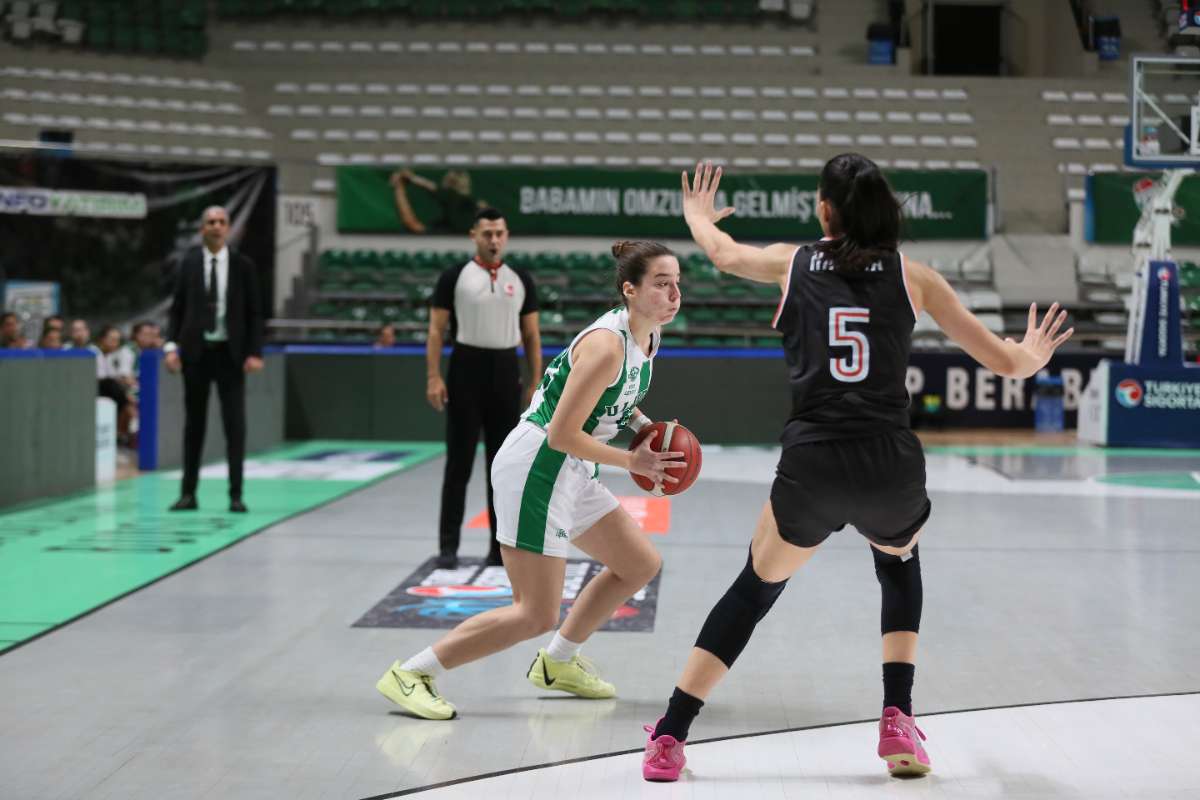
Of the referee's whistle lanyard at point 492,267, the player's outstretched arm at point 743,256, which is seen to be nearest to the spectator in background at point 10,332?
the referee's whistle lanyard at point 492,267

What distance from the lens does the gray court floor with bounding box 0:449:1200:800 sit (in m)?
3.39

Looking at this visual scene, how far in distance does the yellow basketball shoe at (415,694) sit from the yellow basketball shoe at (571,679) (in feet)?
1.19

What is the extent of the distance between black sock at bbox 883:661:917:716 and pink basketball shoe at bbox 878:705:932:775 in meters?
0.02

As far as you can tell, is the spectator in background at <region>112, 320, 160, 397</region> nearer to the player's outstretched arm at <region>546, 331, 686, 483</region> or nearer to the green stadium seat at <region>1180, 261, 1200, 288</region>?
the player's outstretched arm at <region>546, 331, 686, 483</region>

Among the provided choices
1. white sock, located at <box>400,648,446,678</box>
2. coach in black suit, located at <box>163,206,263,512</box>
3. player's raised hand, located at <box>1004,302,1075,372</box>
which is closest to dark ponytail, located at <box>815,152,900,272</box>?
player's raised hand, located at <box>1004,302,1075,372</box>

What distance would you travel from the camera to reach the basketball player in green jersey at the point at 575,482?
3580 mm

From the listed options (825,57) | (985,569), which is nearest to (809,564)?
(985,569)

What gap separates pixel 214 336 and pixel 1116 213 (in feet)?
50.7

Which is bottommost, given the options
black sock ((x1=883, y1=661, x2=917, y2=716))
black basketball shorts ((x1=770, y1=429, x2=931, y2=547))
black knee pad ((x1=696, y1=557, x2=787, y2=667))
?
black sock ((x1=883, y1=661, x2=917, y2=716))

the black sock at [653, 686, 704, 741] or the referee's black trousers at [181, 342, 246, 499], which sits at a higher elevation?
the referee's black trousers at [181, 342, 246, 499]

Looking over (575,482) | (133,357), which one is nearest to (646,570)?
(575,482)

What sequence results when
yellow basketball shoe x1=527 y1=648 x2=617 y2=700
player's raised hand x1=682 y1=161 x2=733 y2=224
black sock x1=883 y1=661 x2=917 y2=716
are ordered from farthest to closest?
yellow basketball shoe x1=527 y1=648 x2=617 y2=700, player's raised hand x1=682 y1=161 x2=733 y2=224, black sock x1=883 y1=661 x2=917 y2=716

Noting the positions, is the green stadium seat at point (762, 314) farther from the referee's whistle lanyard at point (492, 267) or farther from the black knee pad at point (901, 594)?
the black knee pad at point (901, 594)

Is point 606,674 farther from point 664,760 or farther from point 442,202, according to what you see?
point 442,202
